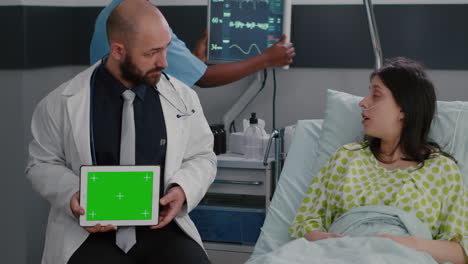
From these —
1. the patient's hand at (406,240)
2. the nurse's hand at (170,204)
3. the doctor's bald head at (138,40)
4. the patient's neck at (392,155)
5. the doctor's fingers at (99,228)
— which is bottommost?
the doctor's fingers at (99,228)

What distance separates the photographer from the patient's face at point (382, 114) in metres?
2.15

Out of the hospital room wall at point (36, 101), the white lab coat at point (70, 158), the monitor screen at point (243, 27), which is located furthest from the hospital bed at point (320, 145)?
the hospital room wall at point (36, 101)

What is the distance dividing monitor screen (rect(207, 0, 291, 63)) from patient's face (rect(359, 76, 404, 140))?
3.21 ft

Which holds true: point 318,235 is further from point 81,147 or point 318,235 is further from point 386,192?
point 81,147

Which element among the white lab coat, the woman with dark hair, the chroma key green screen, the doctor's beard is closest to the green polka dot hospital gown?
the woman with dark hair

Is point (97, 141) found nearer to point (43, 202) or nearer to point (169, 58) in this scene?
point (169, 58)

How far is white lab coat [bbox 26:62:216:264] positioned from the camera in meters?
2.07

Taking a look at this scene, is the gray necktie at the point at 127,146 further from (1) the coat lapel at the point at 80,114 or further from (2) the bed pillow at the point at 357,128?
(2) the bed pillow at the point at 357,128

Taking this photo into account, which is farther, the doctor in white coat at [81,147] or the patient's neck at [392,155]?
the patient's neck at [392,155]

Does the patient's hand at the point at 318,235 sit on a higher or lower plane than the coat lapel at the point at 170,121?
lower

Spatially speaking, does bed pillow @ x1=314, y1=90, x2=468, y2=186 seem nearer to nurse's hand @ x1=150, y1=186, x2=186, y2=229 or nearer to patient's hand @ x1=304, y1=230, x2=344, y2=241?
patient's hand @ x1=304, y1=230, x2=344, y2=241

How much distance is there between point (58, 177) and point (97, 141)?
151 mm

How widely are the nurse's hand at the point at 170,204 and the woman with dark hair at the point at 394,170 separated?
349mm

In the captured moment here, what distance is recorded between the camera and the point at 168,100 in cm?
222
